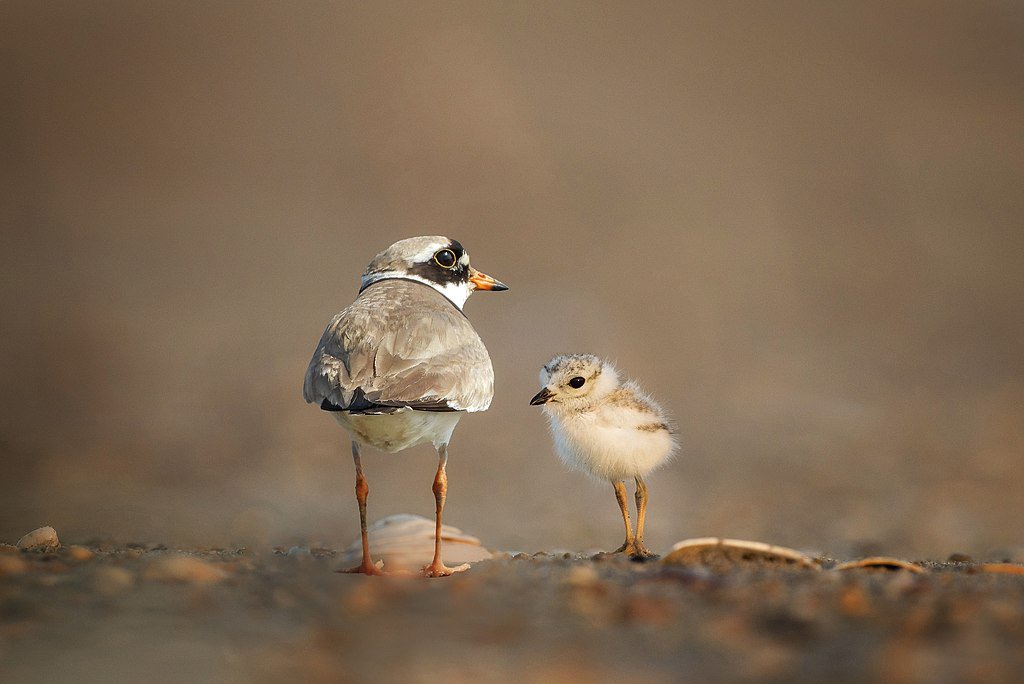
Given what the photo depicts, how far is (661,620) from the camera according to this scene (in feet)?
11.7

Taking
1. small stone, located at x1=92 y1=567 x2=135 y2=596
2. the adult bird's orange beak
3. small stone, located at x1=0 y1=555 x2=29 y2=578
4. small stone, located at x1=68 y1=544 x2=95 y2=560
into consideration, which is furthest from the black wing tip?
the adult bird's orange beak

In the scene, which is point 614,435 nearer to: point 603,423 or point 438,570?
point 603,423

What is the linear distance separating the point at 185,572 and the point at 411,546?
1312 millimetres

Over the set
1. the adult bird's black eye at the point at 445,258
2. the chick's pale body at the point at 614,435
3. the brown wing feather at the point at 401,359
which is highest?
the adult bird's black eye at the point at 445,258

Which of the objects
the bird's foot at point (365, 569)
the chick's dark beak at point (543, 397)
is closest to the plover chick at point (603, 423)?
the chick's dark beak at point (543, 397)

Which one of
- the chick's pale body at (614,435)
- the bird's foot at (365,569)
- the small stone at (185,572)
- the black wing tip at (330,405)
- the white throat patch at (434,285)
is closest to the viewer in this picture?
the small stone at (185,572)

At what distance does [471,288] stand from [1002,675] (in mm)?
3871

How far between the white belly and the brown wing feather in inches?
4.5

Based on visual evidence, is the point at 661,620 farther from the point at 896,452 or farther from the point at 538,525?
the point at 896,452

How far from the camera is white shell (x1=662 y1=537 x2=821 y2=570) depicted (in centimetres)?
446

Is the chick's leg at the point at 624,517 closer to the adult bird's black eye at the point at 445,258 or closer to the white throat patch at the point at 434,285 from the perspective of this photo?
the white throat patch at the point at 434,285

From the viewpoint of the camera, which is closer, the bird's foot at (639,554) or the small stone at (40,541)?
the bird's foot at (639,554)

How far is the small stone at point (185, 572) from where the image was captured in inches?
165

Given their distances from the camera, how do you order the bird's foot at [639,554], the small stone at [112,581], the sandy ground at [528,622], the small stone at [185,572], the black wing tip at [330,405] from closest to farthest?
the sandy ground at [528,622] → the small stone at [112,581] → the small stone at [185,572] → the black wing tip at [330,405] → the bird's foot at [639,554]
